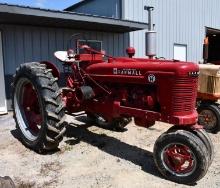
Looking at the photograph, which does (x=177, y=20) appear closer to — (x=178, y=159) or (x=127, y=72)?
(x=127, y=72)

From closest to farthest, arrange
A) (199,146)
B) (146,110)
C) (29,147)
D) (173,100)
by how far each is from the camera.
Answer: (199,146) → (173,100) → (146,110) → (29,147)

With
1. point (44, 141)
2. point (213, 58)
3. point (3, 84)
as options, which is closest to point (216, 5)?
point (213, 58)

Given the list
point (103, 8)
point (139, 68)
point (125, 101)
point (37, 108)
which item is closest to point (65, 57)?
point (37, 108)

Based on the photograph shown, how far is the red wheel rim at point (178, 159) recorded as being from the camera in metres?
4.18

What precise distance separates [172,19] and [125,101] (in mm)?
9155

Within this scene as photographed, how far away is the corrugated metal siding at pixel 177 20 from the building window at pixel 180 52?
0.60 feet

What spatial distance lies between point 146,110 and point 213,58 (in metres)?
18.2

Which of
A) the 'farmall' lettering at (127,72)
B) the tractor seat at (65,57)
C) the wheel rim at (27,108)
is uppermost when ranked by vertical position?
the tractor seat at (65,57)

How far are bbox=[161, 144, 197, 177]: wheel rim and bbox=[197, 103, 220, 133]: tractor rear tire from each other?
2.38 meters

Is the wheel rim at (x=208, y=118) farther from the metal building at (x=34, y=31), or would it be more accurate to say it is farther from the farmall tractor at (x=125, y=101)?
the metal building at (x=34, y=31)

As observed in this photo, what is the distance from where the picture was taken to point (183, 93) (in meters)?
4.39

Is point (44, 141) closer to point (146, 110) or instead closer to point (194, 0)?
point (146, 110)

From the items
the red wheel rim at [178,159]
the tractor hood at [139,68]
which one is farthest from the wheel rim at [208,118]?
the red wheel rim at [178,159]

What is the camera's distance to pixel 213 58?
71.7 ft
